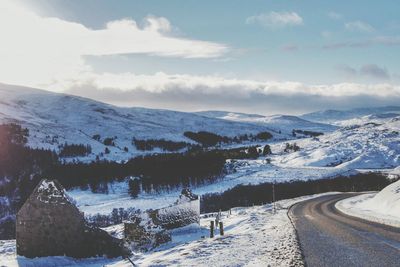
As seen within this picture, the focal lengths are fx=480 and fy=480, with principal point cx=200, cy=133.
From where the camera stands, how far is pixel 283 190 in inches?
6703

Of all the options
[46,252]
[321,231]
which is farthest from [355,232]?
[46,252]

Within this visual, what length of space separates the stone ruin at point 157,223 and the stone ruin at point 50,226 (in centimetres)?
465

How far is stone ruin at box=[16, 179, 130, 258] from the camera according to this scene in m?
31.0

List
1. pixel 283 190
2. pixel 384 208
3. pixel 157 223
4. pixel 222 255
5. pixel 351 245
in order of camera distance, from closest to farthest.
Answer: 1. pixel 222 255
2. pixel 351 245
3. pixel 157 223
4. pixel 384 208
5. pixel 283 190

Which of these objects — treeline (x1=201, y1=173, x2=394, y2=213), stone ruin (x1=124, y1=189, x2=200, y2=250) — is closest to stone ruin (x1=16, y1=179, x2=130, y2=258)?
stone ruin (x1=124, y1=189, x2=200, y2=250)

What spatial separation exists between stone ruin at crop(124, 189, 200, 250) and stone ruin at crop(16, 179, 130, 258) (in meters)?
4.65

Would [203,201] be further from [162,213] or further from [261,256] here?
[261,256]

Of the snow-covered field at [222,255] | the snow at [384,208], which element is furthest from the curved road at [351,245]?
the snow at [384,208]

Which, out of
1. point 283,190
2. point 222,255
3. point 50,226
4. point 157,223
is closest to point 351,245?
point 222,255

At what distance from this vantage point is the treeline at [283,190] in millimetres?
150738

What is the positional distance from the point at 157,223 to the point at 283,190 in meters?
137

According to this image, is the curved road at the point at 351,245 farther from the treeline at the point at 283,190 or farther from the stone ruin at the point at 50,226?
the treeline at the point at 283,190

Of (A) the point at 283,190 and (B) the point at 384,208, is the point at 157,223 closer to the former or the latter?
(B) the point at 384,208

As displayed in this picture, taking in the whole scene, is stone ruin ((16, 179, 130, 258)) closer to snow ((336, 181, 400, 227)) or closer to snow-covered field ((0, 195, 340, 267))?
snow-covered field ((0, 195, 340, 267))
